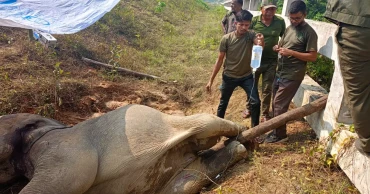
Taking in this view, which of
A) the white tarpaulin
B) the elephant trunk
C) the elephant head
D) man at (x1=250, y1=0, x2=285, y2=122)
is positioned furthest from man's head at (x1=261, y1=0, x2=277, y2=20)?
the elephant trunk

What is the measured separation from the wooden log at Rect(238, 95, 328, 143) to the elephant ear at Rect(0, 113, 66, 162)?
2.23m

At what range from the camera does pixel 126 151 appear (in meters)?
3.30

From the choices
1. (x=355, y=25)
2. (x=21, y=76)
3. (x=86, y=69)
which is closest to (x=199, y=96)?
(x=86, y=69)

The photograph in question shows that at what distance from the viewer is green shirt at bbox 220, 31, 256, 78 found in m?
4.53

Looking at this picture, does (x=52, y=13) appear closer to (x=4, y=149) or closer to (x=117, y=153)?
(x=4, y=149)

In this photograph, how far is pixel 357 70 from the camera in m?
2.73

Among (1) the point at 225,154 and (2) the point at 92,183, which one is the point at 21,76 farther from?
(1) the point at 225,154

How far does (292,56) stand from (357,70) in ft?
5.05

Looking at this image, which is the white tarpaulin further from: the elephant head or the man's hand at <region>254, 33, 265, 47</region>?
the man's hand at <region>254, 33, 265, 47</region>

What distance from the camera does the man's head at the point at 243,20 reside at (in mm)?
4352

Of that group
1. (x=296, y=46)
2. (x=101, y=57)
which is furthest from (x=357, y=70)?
(x=101, y=57)

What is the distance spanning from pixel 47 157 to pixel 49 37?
4257 millimetres

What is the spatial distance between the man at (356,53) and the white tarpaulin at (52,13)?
3120mm

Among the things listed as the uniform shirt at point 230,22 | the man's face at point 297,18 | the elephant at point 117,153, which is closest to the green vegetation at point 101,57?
the uniform shirt at point 230,22
